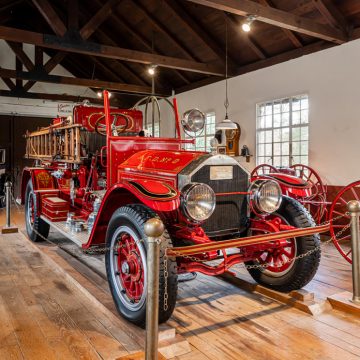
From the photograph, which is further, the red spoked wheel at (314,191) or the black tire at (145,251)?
the red spoked wheel at (314,191)

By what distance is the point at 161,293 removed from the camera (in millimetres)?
2277

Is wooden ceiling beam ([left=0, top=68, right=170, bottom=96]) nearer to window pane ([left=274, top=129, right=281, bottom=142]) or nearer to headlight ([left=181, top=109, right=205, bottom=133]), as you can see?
window pane ([left=274, top=129, right=281, bottom=142])

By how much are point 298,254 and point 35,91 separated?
1127 cm

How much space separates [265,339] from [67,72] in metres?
11.9

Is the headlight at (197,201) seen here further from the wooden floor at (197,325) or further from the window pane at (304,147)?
the window pane at (304,147)

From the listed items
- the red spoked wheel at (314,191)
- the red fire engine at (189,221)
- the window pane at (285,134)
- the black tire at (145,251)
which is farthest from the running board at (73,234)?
the window pane at (285,134)

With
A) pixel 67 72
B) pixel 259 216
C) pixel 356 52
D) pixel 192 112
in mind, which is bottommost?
pixel 259 216

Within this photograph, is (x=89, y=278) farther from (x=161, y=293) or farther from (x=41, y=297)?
(x=161, y=293)

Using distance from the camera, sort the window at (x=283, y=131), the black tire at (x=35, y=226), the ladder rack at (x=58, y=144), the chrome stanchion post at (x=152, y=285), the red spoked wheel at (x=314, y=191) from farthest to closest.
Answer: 1. the window at (x=283, y=131)
2. the red spoked wheel at (x=314, y=191)
3. the black tire at (x=35, y=226)
4. the ladder rack at (x=58, y=144)
5. the chrome stanchion post at (x=152, y=285)

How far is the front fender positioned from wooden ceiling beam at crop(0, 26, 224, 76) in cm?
465

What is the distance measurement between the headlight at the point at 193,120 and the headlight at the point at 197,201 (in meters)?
1.32

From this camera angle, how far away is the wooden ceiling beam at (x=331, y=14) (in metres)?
5.89

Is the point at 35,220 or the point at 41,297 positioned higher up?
the point at 35,220

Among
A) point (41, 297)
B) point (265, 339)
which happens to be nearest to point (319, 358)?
point (265, 339)
